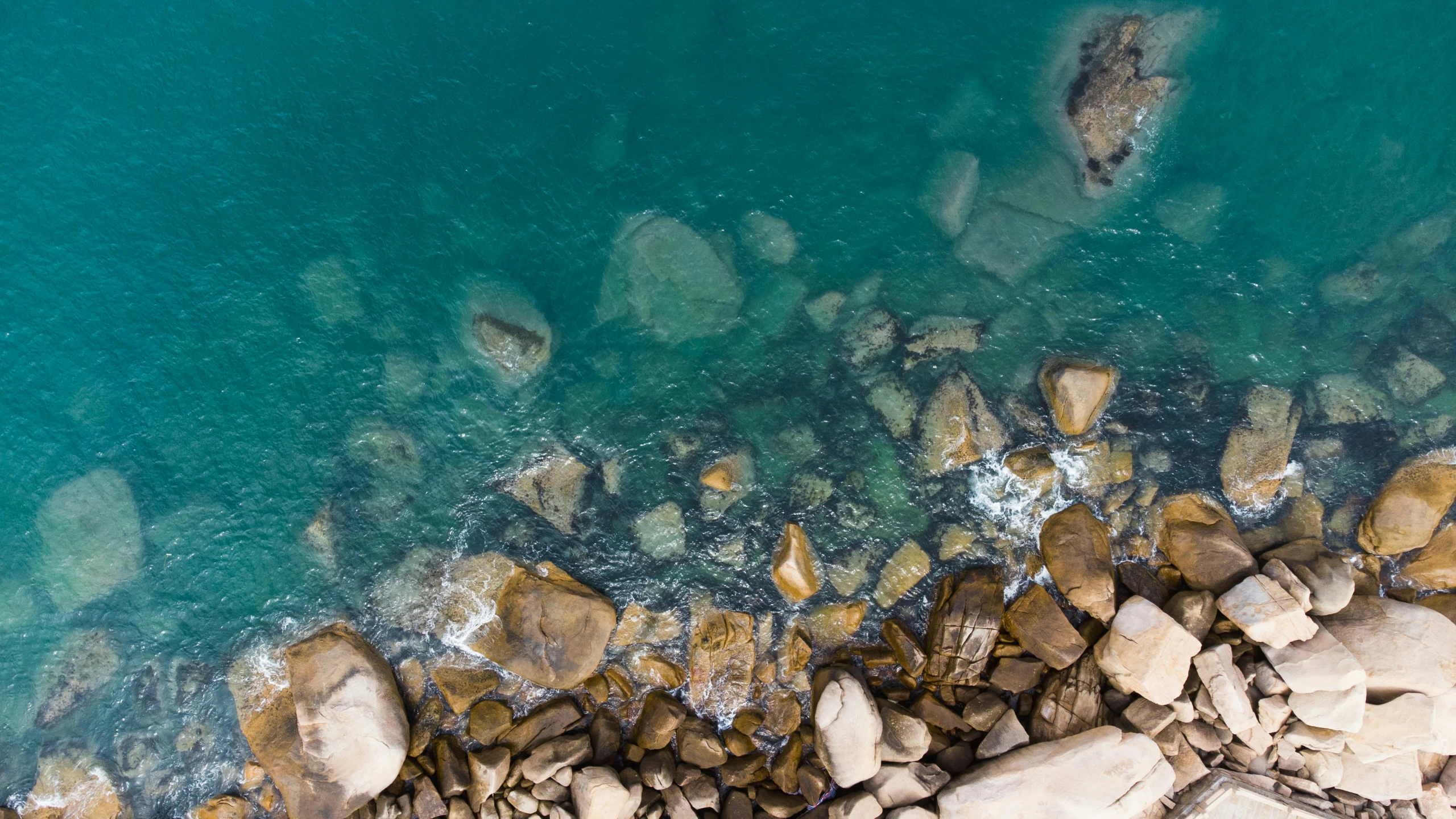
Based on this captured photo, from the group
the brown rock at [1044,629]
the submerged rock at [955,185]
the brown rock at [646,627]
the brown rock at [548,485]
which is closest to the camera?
the brown rock at [1044,629]

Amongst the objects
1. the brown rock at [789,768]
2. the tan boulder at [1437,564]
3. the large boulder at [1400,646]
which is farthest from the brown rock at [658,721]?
the tan boulder at [1437,564]

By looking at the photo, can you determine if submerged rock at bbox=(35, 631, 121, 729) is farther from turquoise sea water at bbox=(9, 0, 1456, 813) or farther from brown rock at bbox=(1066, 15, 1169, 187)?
brown rock at bbox=(1066, 15, 1169, 187)

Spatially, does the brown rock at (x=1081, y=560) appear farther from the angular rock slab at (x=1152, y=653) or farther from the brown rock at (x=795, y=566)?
the brown rock at (x=795, y=566)

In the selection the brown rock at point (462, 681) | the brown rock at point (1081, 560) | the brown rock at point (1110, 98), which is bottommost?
the brown rock at point (462, 681)

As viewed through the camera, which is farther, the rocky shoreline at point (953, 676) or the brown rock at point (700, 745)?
the brown rock at point (700, 745)

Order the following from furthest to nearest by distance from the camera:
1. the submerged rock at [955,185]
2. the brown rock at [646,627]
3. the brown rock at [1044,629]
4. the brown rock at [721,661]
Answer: the submerged rock at [955,185], the brown rock at [646,627], the brown rock at [721,661], the brown rock at [1044,629]

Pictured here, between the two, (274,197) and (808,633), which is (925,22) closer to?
(808,633)

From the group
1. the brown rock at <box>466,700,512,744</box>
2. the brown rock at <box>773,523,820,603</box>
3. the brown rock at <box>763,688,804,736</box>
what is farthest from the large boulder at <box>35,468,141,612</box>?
the brown rock at <box>763,688,804,736</box>
